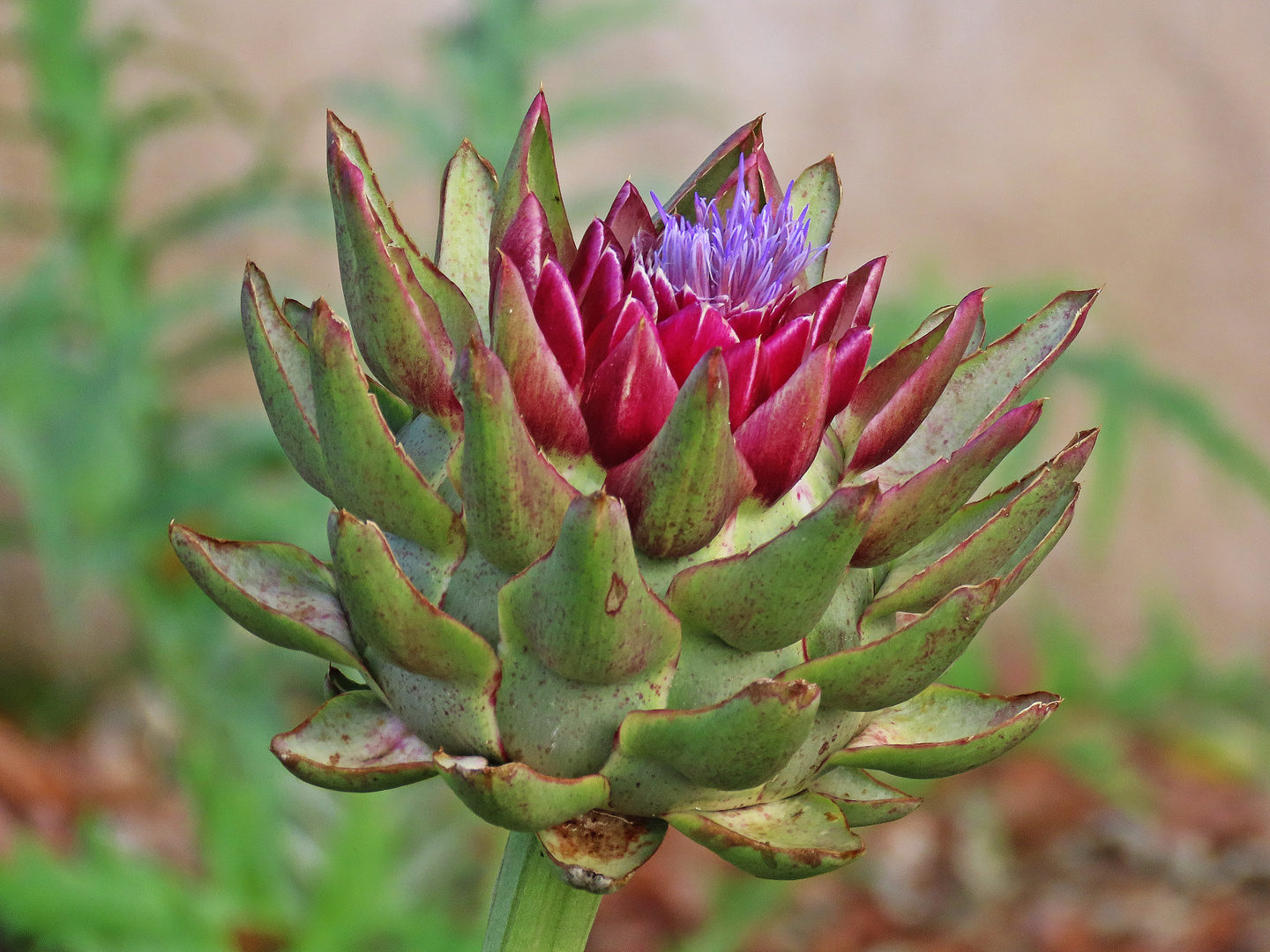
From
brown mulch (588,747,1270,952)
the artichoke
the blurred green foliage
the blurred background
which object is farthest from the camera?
brown mulch (588,747,1270,952)

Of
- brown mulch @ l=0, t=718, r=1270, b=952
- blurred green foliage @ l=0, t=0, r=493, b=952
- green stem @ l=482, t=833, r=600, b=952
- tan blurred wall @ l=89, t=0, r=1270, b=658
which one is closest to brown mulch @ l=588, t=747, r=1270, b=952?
A: brown mulch @ l=0, t=718, r=1270, b=952

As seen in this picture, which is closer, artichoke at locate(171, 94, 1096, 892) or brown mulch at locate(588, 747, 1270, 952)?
artichoke at locate(171, 94, 1096, 892)

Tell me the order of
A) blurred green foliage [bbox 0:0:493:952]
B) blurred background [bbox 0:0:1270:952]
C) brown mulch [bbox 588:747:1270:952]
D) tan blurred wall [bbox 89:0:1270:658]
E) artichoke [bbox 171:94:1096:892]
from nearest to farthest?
1. artichoke [bbox 171:94:1096:892]
2. blurred green foliage [bbox 0:0:493:952]
3. blurred background [bbox 0:0:1270:952]
4. brown mulch [bbox 588:747:1270:952]
5. tan blurred wall [bbox 89:0:1270:658]

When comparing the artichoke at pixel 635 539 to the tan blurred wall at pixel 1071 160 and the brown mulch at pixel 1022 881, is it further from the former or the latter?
the tan blurred wall at pixel 1071 160

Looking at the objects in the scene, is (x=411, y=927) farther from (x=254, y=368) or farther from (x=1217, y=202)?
(x=1217, y=202)

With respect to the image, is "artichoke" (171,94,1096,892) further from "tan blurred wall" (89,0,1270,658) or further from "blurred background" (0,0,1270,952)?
"tan blurred wall" (89,0,1270,658)

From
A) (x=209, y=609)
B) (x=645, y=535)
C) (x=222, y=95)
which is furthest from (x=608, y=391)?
(x=222, y=95)

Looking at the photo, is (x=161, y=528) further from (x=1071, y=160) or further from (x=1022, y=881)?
(x=1071, y=160)

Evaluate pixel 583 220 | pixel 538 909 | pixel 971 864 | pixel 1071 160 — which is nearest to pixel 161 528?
pixel 583 220
